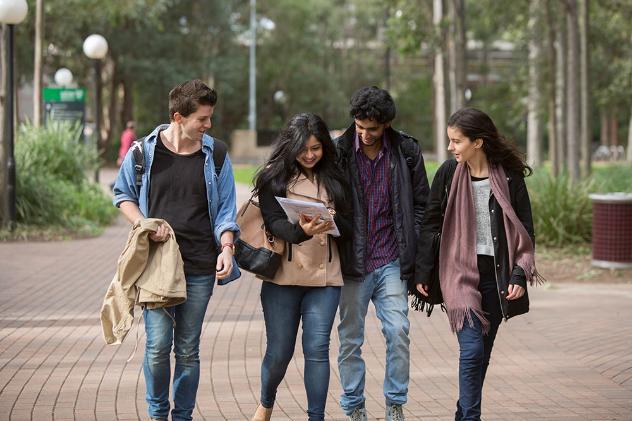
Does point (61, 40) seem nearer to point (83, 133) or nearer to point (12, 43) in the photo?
point (83, 133)

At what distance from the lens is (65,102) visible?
24.3 m

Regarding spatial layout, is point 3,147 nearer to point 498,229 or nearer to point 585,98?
point 585,98

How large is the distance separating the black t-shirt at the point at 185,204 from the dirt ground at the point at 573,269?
8146mm

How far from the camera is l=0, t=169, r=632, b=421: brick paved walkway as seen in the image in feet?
21.4

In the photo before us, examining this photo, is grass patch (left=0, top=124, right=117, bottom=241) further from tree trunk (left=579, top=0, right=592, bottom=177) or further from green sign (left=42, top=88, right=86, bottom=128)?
tree trunk (left=579, top=0, right=592, bottom=177)

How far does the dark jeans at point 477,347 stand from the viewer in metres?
5.44

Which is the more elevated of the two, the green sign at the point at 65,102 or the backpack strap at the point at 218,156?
the green sign at the point at 65,102

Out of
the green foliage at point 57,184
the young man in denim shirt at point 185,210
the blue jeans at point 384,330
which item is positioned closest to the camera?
the young man in denim shirt at point 185,210

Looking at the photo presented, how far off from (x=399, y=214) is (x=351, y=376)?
838 mm

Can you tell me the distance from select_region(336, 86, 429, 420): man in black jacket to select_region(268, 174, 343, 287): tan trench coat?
0.15 m

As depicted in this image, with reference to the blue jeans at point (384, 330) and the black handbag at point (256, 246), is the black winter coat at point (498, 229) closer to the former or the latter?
the blue jeans at point (384, 330)

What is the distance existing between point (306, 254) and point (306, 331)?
36 cm

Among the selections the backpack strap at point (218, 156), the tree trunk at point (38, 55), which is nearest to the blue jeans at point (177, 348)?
the backpack strap at point (218, 156)

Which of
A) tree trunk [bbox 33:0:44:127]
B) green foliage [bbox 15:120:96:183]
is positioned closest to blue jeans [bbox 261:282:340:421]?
green foliage [bbox 15:120:96:183]
